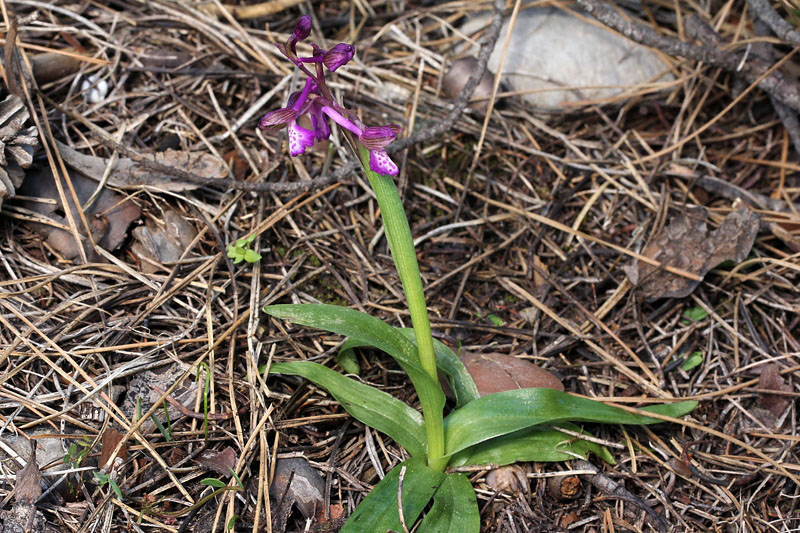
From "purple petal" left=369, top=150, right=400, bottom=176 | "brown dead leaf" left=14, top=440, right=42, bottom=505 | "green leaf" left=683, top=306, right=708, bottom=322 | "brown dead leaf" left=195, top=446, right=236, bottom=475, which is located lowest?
"green leaf" left=683, top=306, right=708, bottom=322

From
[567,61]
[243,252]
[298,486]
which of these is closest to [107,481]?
[298,486]

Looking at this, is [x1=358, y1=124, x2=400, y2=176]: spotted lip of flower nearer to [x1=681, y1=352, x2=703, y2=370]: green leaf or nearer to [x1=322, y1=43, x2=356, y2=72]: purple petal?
[x1=322, y1=43, x2=356, y2=72]: purple petal

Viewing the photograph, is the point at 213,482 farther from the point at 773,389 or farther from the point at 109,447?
the point at 773,389

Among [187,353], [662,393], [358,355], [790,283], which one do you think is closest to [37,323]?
[187,353]

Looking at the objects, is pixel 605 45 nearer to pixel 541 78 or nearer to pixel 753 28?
pixel 541 78

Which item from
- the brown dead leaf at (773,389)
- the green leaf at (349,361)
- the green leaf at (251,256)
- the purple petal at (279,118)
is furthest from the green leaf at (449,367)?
the brown dead leaf at (773,389)

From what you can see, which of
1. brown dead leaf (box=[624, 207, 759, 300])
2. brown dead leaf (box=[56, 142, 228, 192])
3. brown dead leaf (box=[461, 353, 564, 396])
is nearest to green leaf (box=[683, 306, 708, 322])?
brown dead leaf (box=[624, 207, 759, 300])
